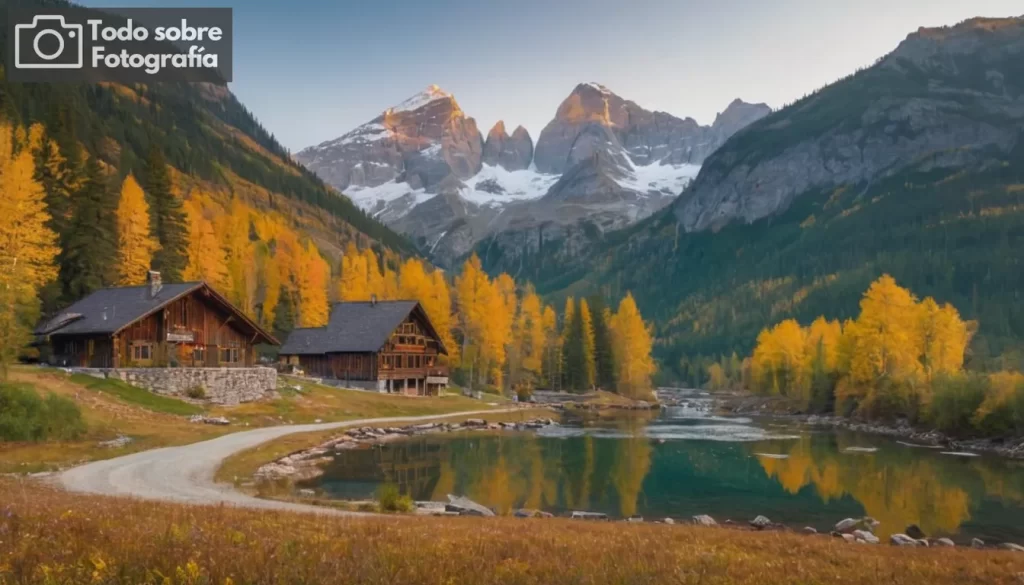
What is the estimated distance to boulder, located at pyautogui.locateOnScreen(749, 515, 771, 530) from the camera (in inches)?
1148

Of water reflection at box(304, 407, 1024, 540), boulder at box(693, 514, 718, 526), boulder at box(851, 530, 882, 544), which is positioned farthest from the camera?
water reflection at box(304, 407, 1024, 540)

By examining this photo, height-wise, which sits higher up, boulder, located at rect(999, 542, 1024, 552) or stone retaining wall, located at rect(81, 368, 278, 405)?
stone retaining wall, located at rect(81, 368, 278, 405)

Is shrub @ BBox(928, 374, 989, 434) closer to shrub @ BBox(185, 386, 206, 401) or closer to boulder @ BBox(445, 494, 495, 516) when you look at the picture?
boulder @ BBox(445, 494, 495, 516)

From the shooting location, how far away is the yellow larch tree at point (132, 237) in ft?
233

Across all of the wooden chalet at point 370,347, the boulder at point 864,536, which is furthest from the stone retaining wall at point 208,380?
the boulder at point 864,536

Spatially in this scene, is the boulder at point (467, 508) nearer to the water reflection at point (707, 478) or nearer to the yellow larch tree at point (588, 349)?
the water reflection at point (707, 478)

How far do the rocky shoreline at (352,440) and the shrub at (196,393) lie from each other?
1211cm

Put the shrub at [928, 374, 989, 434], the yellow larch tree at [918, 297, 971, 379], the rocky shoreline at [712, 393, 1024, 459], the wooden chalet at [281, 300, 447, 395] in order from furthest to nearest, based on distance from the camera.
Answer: the wooden chalet at [281, 300, 447, 395] → the yellow larch tree at [918, 297, 971, 379] → the shrub at [928, 374, 989, 434] → the rocky shoreline at [712, 393, 1024, 459]

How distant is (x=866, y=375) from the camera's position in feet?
280

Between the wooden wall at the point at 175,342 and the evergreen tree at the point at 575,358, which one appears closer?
the wooden wall at the point at 175,342

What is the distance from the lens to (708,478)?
43375 millimetres

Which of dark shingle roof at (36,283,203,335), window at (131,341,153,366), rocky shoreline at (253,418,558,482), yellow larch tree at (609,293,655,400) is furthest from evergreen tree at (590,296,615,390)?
window at (131,341,153,366)

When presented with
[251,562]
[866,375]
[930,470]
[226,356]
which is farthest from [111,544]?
[866,375]

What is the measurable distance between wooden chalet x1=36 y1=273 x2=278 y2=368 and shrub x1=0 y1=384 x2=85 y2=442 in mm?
18106
